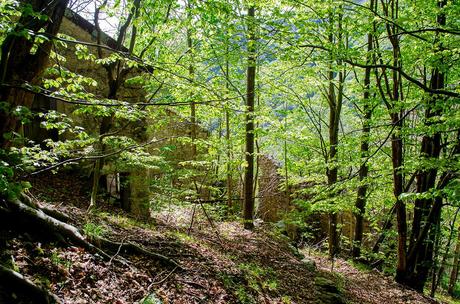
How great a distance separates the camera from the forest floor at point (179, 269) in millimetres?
3830

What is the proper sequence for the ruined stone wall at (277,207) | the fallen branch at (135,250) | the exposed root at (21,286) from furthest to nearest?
the ruined stone wall at (277,207) → the fallen branch at (135,250) → the exposed root at (21,286)

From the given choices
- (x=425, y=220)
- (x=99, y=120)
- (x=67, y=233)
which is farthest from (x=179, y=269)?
(x=425, y=220)

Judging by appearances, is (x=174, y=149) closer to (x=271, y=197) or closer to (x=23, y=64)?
(x=23, y=64)

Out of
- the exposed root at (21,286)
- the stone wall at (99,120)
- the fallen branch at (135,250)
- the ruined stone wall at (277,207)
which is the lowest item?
the ruined stone wall at (277,207)

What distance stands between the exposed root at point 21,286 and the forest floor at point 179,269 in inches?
11.8

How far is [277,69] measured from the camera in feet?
39.6

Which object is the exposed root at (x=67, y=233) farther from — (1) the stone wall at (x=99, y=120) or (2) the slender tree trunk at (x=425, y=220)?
(2) the slender tree trunk at (x=425, y=220)

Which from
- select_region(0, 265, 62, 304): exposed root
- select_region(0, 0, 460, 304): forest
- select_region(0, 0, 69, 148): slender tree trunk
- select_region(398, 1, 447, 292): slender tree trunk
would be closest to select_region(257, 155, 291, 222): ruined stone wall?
select_region(0, 0, 460, 304): forest

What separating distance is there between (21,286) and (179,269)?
2701mm

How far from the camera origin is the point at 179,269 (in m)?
5.43

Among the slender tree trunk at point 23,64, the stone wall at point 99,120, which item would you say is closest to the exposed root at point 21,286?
the slender tree trunk at point 23,64

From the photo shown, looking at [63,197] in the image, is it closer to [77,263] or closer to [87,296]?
[77,263]

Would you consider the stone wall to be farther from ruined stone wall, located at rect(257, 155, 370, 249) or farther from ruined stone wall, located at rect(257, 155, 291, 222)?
ruined stone wall, located at rect(257, 155, 291, 222)

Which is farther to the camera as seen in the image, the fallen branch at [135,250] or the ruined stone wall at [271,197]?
the ruined stone wall at [271,197]
